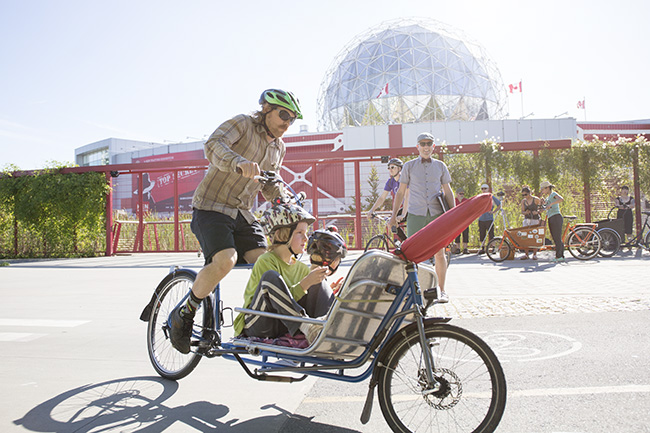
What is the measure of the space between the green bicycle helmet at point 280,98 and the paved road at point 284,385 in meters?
1.79

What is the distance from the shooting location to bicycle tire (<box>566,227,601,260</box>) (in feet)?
36.8

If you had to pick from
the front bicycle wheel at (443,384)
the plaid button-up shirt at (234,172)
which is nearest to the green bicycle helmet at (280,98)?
the plaid button-up shirt at (234,172)

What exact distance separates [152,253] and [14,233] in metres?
4.69

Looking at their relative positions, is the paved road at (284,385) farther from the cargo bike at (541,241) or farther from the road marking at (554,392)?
the cargo bike at (541,241)

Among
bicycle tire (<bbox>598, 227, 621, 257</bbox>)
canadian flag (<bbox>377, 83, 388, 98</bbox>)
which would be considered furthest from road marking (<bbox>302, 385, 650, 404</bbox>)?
canadian flag (<bbox>377, 83, 388, 98</bbox>)

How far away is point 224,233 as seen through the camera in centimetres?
322

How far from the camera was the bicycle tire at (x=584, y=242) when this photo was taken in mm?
11211

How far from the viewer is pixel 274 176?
312cm

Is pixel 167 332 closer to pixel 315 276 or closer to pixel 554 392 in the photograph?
pixel 315 276

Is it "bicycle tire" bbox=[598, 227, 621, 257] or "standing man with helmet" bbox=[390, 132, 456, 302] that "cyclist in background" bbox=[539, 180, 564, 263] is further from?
"standing man with helmet" bbox=[390, 132, 456, 302]

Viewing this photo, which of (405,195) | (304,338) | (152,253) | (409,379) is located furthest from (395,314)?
(152,253)

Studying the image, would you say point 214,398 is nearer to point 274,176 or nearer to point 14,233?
point 274,176

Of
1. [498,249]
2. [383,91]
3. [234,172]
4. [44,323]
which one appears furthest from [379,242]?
[383,91]

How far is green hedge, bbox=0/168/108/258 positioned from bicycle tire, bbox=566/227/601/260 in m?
13.4
